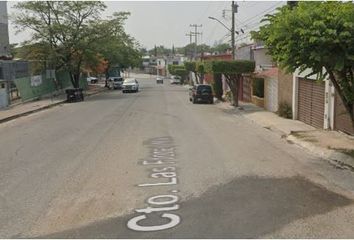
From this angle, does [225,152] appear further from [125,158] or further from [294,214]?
[294,214]

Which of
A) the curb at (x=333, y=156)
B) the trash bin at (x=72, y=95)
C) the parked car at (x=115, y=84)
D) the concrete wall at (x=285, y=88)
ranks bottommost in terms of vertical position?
the parked car at (x=115, y=84)

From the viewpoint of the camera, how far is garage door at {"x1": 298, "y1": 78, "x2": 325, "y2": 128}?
778 inches

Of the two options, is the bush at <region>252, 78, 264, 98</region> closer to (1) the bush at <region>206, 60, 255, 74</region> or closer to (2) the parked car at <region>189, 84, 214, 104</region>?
(1) the bush at <region>206, 60, 255, 74</region>

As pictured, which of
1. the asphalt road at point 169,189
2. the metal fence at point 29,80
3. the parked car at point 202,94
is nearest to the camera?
the asphalt road at point 169,189

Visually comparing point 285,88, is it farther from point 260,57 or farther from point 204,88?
point 260,57

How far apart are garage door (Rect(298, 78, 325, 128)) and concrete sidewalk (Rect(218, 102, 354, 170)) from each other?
378mm

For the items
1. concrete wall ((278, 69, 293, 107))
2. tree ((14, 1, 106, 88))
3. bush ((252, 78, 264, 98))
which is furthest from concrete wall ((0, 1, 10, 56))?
concrete wall ((278, 69, 293, 107))

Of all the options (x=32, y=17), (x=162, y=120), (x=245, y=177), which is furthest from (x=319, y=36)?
(x=32, y=17)

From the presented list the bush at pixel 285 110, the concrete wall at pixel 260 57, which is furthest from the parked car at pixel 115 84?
the bush at pixel 285 110

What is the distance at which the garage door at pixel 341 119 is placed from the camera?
1672 cm

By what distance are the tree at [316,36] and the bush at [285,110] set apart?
37.8 feet

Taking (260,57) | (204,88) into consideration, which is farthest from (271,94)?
(260,57)

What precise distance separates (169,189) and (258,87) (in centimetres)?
2476

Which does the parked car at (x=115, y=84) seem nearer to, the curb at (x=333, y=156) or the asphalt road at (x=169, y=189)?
the asphalt road at (x=169, y=189)
